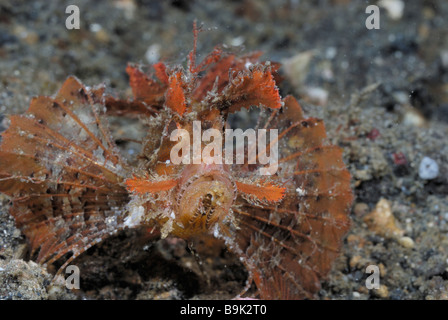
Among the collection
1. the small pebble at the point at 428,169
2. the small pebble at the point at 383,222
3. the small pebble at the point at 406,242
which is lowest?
the small pebble at the point at 406,242

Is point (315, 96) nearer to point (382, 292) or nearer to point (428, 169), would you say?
point (428, 169)

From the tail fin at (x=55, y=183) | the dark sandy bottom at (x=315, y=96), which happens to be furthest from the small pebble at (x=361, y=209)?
the tail fin at (x=55, y=183)

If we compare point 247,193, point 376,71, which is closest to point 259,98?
point 247,193

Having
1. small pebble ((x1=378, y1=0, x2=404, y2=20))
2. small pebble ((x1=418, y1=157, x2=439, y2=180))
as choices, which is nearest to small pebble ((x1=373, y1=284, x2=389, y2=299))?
small pebble ((x1=418, y1=157, x2=439, y2=180))

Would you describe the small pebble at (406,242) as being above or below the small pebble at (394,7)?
below

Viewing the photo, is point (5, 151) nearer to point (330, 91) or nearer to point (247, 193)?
point (247, 193)

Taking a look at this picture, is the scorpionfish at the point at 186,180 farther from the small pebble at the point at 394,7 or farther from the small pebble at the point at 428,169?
the small pebble at the point at 394,7

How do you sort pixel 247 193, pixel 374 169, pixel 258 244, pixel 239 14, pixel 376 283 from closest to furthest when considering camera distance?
pixel 247 193, pixel 258 244, pixel 376 283, pixel 374 169, pixel 239 14
